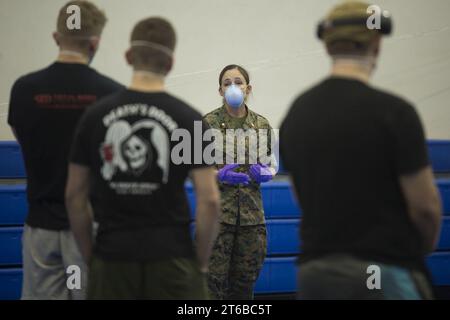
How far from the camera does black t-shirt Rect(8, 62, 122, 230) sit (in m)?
1.98

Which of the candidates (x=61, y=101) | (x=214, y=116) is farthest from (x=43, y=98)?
(x=214, y=116)

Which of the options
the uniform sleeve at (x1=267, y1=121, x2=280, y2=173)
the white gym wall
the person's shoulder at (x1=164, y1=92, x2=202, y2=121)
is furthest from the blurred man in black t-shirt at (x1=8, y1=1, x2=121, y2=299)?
the white gym wall

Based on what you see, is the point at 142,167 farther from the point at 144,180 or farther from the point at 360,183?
the point at 360,183

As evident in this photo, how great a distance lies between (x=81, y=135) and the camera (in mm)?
1734

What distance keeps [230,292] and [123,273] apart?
1489 millimetres

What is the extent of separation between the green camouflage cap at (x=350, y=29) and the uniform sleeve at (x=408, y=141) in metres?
0.23

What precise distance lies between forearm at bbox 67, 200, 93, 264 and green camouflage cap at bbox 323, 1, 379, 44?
85cm

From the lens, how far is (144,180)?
1.69m

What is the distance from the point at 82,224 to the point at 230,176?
1286 mm

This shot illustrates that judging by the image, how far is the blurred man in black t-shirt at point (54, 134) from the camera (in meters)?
1.98

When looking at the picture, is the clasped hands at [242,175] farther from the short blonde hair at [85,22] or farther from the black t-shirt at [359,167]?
the black t-shirt at [359,167]

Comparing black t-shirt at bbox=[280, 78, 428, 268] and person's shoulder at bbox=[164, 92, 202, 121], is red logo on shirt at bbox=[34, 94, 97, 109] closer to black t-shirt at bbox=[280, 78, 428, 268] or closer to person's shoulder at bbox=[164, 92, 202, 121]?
person's shoulder at bbox=[164, 92, 202, 121]

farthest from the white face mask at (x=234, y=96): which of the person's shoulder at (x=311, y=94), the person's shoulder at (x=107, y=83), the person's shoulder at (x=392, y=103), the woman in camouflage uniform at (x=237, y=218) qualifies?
the person's shoulder at (x=392, y=103)
